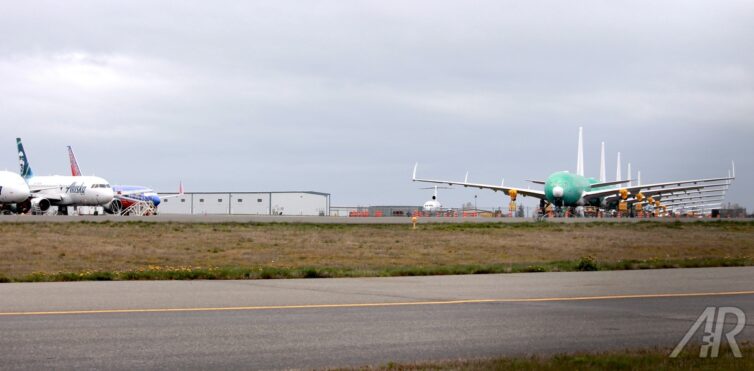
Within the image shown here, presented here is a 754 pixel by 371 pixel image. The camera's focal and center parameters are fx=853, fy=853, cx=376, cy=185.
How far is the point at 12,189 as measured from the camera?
6944 cm

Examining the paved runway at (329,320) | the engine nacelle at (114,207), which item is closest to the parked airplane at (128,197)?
the engine nacelle at (114,207)

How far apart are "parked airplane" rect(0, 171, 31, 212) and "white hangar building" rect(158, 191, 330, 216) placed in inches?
1567

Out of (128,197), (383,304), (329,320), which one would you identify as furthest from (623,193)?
(329,320)

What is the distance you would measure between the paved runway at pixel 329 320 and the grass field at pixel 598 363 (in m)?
0.54

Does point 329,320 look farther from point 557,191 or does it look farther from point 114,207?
point 114,207

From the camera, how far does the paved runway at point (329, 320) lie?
9.13 meters

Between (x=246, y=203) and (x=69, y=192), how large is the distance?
39534 mm

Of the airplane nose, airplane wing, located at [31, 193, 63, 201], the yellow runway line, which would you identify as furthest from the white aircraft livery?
the yellow runway line

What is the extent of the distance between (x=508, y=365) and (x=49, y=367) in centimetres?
447

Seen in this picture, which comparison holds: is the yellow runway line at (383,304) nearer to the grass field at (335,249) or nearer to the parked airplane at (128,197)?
the grass field at (335,249)

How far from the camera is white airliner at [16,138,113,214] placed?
7381 cm

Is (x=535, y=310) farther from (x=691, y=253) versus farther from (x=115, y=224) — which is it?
(x=115, y=224)

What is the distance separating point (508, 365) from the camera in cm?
845

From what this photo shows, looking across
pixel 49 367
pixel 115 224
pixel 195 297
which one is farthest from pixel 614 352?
pixel 115 224
